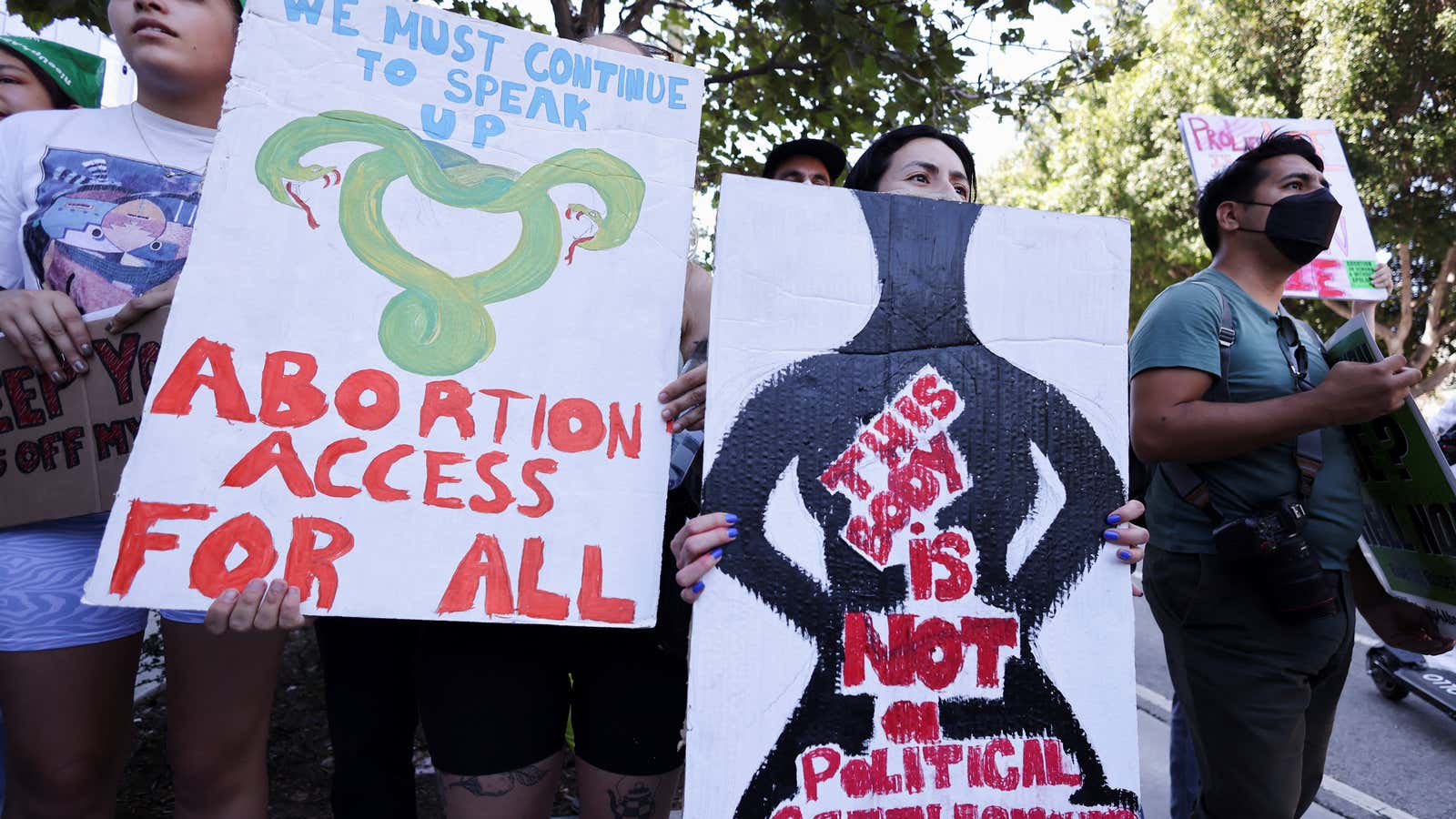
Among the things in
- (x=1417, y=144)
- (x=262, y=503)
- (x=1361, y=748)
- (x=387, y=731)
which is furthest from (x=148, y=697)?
(x=1417, y=144)

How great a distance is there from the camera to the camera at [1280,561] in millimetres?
1744

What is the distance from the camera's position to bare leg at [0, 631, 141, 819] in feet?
4.59

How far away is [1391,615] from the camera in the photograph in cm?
213

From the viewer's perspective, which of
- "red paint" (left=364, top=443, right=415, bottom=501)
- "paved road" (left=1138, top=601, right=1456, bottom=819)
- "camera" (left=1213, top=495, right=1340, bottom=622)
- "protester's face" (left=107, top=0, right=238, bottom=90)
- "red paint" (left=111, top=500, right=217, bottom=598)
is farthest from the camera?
"paved road" (left=1138, top=601, right=1456, bottom=819)

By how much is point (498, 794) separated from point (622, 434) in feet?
2.19

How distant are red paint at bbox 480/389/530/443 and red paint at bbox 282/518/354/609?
0.86 ft

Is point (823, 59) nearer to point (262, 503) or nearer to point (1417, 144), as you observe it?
point (262, 503)

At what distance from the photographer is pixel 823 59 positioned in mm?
3637

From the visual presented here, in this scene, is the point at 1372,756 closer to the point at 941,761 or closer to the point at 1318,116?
the point at 941,761

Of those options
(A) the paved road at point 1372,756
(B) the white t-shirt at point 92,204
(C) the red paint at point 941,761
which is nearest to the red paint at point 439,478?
(B) the white t-shirt at point 92,204

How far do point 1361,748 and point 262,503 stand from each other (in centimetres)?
482

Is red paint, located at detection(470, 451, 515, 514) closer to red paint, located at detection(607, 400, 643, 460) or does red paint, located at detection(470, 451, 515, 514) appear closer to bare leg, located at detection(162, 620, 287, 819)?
red paint, located at detection(607, 400, 643, 460)

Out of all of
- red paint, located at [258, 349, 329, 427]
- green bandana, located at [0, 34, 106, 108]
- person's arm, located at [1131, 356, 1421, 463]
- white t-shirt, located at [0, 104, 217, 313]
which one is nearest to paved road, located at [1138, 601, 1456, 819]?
person's arm, located at [1131, 356, 1421, 463]

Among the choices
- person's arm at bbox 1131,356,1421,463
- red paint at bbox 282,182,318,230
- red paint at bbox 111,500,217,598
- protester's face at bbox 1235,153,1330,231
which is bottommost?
red paint at bbox 111,500,217,598
